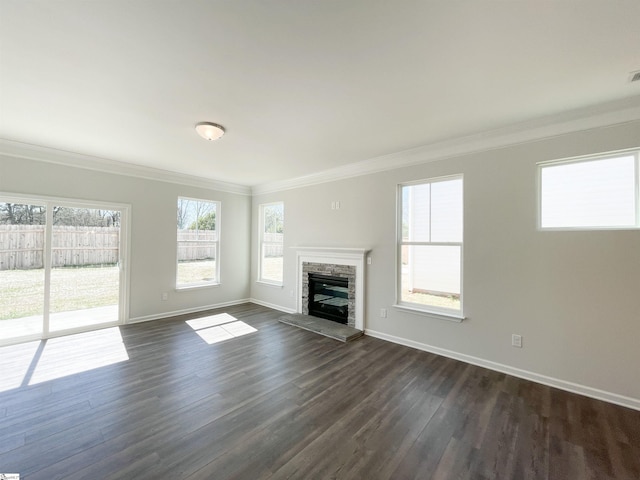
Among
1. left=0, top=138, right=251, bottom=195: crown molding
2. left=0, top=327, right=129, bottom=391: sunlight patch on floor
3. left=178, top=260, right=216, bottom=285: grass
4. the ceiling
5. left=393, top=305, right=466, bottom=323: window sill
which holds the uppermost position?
the ceiling

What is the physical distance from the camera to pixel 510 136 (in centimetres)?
303

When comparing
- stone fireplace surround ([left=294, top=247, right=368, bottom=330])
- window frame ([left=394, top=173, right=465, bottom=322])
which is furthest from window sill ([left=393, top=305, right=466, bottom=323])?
stone fireplace surround ([left=294, top=247, right=368, bottom=330])

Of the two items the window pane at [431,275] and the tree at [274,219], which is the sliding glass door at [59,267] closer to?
the tree at [274,219]

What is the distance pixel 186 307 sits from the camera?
17.5 ft

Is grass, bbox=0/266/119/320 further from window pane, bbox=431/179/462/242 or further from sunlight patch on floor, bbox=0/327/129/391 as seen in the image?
window pane, bbox=431/179/462/242

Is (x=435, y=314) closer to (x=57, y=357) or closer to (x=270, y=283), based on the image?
(x=270, y=283)

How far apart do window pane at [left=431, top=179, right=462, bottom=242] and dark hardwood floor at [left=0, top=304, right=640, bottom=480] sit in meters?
1.60

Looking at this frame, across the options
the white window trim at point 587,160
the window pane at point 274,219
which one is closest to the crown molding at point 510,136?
the white window trim at point 587,160

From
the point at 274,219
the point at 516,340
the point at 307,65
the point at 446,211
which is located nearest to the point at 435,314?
the point at 516,340

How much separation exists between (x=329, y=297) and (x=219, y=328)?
6.43 feet

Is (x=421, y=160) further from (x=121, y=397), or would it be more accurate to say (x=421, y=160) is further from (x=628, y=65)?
(x=121, y=397)

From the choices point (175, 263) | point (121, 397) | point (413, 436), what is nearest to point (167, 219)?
point (175, 263)

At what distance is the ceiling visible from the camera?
1535 millimetres

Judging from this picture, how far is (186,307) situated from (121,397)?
2.98 meters
